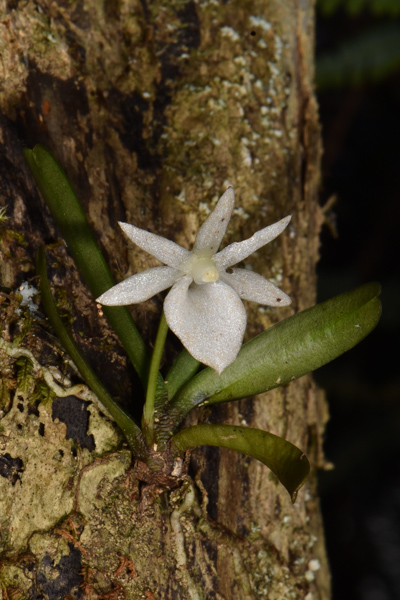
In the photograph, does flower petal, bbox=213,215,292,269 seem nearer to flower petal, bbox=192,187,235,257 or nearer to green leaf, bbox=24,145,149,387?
flower petal, bbox=192,187,235,257

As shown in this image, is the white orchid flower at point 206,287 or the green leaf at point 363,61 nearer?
the white orchid flower at point 206,287

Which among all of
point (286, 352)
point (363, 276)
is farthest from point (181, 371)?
point (363, 276)

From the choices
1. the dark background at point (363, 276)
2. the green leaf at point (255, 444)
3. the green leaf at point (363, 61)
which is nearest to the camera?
the green leaf at point (255, 444)

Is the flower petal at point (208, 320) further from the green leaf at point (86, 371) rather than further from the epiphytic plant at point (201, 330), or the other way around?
the green leaf at point (86, 371)

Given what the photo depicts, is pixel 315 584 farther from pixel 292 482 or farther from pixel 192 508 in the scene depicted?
pixel 292 482

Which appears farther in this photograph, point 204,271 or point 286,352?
point 286,352

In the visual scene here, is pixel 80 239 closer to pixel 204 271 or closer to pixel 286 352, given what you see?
pixel 204 271

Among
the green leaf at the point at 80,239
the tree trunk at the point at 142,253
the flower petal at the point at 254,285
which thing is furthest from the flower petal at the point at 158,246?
the tree trunk at the point at 142,253
